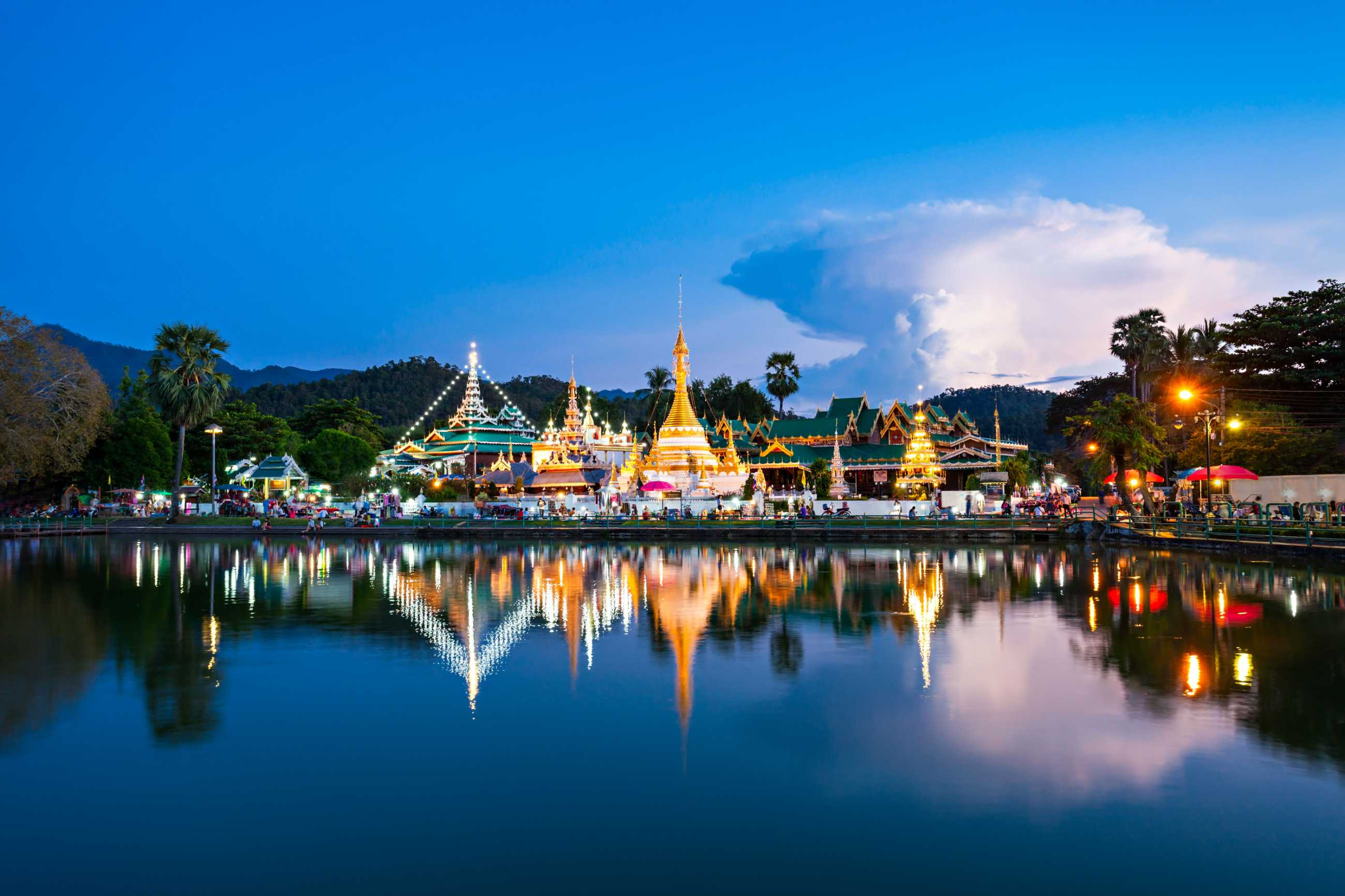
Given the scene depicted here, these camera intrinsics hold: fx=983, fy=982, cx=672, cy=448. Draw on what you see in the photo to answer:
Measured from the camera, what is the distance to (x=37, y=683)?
39.9ft

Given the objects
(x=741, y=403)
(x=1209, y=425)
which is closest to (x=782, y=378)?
(x=741, y=403)

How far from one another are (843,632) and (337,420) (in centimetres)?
7207

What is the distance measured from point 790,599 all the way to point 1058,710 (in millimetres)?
9936

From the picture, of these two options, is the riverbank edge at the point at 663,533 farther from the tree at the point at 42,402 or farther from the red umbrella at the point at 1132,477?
the red umbrella at the point at 1132,477

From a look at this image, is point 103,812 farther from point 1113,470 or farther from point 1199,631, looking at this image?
point 1113,470

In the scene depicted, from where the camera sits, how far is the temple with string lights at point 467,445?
73625 mm

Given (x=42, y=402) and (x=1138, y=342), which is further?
(x=1138, y=342)

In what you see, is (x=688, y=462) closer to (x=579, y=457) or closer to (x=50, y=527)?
(x=579, y=457)

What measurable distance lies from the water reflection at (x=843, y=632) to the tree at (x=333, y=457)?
37.9m

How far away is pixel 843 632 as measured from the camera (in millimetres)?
15797

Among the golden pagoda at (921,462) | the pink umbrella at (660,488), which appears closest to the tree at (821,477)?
the golden pagoda at (921,462)

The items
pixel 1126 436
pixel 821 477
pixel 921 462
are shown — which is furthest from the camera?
pixel 921 462

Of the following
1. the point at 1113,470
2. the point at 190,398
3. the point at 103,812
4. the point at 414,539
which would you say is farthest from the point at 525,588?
the point at 190,398

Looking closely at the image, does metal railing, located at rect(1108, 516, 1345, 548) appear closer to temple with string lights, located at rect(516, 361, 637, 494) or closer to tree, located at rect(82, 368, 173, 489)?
temple with string lights, located at rect(516, 361, 637, 494)
